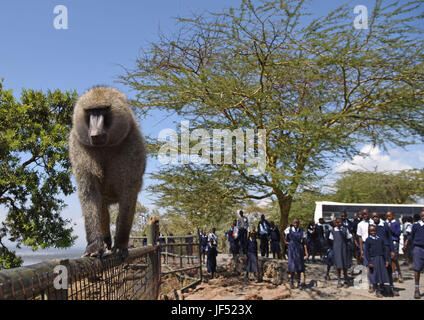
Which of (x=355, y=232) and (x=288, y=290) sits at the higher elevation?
(x=355, y=232)

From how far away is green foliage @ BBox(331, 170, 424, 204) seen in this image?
28.8m

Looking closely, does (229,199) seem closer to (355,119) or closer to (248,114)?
(248,114)

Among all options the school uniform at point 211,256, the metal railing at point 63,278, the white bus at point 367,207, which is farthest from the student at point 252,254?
the metal railing at point 63,278

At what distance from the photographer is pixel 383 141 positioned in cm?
1294

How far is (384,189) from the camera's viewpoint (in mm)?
29078

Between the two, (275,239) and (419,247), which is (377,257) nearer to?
(419,247)

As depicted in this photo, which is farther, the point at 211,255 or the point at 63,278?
the point at 211,255

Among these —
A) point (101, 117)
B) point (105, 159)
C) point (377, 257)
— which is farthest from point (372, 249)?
point (101, 117)

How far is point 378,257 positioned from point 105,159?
7397 millimetres

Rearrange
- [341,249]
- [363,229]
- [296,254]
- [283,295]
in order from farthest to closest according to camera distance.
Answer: [296,254] < [341,249] < [363,229] < [283,295]

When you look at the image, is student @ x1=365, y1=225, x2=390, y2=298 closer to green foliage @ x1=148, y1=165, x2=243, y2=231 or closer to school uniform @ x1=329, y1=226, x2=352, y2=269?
school uniform @ x1=329, y1=226, x2=352, y2=269

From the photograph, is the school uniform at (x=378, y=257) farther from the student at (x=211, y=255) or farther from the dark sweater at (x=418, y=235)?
the student at (x=211, y=255)

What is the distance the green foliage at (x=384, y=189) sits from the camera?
28766 millimetres
